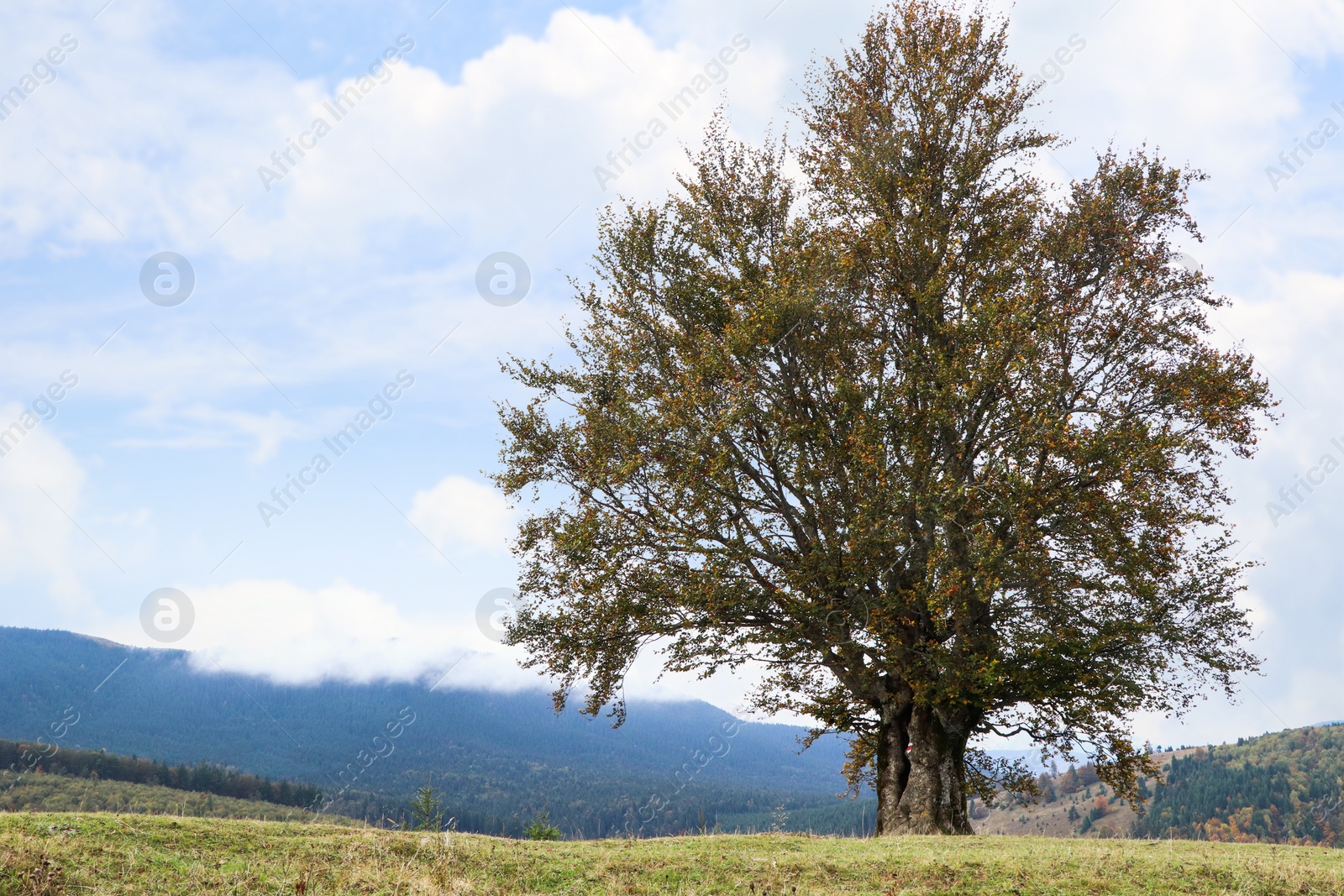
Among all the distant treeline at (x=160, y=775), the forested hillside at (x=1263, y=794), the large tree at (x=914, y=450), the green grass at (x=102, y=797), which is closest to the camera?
the large tree at (x=914, y=450)

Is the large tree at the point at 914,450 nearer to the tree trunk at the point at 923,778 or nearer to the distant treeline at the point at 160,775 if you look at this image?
the tree trunk at the point at 923,778

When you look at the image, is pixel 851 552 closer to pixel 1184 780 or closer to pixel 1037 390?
pixel 1037 390

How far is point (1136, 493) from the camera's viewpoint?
18.5 meters

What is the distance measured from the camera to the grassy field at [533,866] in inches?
408

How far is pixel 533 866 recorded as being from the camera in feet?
40.6

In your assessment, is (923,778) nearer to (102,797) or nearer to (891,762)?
(891,762)

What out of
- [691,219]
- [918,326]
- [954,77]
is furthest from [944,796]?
→ [954,77]

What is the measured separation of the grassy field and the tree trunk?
6525 millimetres

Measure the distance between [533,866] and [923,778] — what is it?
12593 millimetres

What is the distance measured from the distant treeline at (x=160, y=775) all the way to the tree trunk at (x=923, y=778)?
151682mm

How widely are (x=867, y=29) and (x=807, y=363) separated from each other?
11323 mm

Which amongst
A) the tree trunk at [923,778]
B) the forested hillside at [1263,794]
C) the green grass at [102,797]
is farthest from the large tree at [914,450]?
the forested hillside at [1263,794]

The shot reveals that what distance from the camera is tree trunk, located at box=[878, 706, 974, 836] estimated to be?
21.0 meters

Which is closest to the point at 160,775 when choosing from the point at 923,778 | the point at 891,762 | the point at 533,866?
the point at 891,762
